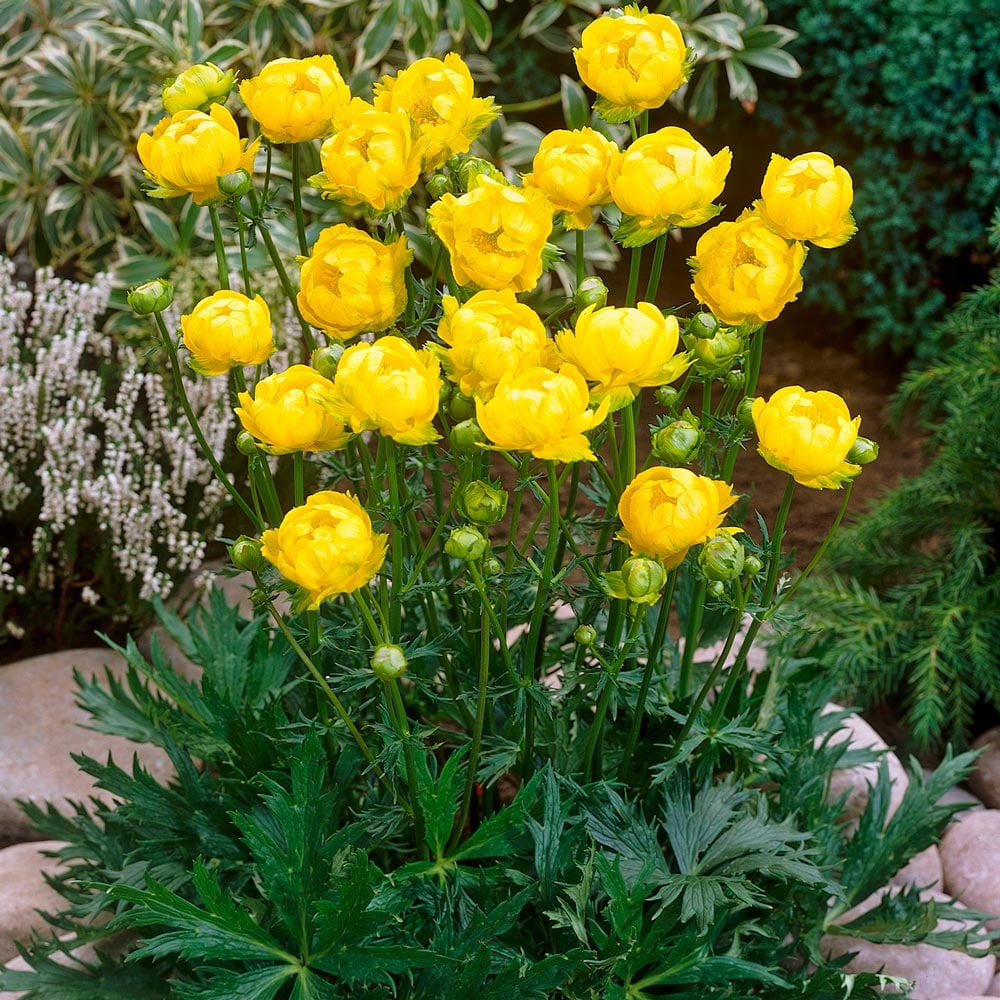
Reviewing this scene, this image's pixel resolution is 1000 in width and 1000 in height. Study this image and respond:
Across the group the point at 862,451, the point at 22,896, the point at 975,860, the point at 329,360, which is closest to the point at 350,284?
the point at 329,360

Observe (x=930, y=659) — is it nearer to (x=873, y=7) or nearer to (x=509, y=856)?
(x=509, y=856)

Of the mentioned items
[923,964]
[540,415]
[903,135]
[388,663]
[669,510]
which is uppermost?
[540,415]

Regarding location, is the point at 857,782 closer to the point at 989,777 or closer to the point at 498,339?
the point at 989,777

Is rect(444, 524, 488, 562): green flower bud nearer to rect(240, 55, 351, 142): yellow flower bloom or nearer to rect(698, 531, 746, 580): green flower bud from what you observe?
rect(698, 531, 746, 580): green flower bud

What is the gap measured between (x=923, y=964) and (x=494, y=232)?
119cm

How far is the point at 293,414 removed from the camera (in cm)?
94

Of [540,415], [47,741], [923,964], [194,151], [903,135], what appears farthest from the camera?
[903,135]

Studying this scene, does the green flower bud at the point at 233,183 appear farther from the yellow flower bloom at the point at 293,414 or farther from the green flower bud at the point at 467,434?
the green flower bud at the point at 467,434

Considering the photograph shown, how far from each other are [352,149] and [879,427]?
2295 millimetres

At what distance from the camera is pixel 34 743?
1.98 metres

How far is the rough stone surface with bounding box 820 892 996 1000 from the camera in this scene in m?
1.58

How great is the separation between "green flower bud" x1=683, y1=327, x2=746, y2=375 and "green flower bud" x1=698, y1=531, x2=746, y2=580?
0.15m

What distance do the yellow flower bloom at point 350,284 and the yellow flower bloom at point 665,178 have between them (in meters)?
0.19

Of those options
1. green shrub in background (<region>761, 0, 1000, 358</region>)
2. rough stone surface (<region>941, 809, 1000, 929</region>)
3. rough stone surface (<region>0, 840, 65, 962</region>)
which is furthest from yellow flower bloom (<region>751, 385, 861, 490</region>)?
green shrub in background (<region>761, 0, 1000, 358</region>)
